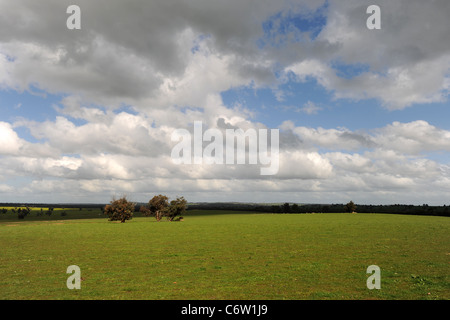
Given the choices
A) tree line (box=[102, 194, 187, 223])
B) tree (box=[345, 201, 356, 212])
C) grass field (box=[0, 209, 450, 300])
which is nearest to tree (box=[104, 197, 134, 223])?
tree line (box=[102, 194, 187, 223])

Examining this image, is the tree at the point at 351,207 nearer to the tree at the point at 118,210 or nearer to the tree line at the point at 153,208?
the tree line at the point at 153,208

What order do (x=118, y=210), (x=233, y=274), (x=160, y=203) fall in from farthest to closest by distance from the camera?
(x=160, y=203) → (x=118, y=210) → (x=233, y=274)

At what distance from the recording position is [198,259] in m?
28.1

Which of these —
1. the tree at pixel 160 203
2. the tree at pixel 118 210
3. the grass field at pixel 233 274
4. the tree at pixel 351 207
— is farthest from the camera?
the tree at pixel 351 207

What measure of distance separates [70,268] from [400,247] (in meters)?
36.6

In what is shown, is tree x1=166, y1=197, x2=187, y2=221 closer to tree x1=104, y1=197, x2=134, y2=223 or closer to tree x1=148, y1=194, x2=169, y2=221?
tree x1=148, y1=194, x2=169, y2=221

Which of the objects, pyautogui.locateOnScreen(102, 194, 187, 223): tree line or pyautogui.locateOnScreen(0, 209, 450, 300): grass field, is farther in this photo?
pyautogui.locateOnScreen(102, 194, 187, 223): tree line

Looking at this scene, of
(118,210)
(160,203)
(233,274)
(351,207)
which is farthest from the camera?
(351,207)

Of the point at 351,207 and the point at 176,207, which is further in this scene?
the point at 351,207

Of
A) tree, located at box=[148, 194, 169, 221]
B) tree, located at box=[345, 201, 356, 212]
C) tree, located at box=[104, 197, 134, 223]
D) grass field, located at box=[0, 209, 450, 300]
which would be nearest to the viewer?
grass field, located at box=[0, 209, 450, 300]

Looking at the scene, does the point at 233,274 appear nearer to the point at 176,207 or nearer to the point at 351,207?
the point at 176,207

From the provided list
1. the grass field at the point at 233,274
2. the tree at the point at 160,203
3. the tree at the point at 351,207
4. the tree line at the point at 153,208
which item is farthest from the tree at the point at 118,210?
the tree at the point at 351,207

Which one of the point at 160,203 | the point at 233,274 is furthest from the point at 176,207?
the point at 233,274
